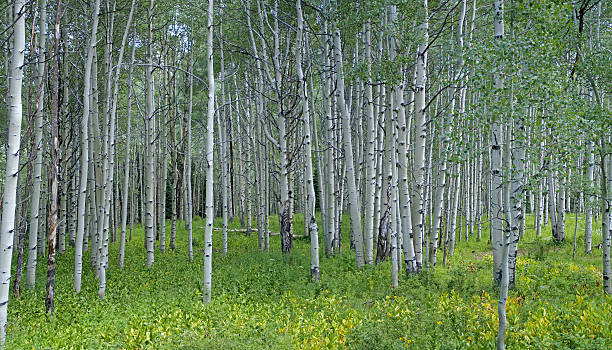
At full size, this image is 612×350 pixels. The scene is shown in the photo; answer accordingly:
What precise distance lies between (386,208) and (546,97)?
5.94 metres

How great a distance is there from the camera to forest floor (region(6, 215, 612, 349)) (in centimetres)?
605

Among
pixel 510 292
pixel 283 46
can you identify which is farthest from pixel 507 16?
A: pixel 283 46

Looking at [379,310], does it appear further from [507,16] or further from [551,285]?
[507,16]

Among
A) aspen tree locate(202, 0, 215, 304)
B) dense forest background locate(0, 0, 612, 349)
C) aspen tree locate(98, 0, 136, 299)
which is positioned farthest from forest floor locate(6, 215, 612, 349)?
aspen tree locate(98, 0, 136, 299)

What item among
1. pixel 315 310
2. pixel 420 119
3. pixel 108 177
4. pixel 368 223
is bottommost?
pixel 315 310

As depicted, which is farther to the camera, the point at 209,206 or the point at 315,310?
the point at 209,206

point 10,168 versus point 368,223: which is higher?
point 10,168

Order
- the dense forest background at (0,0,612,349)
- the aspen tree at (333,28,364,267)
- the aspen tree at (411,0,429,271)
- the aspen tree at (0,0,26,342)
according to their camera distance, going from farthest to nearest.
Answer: the aspen tree at (333,28,364,267) < the aspen tree at (411,0,429,271) < the dense forest background at (0,0,612,349) < the aspen tree at (0,0,26,342)

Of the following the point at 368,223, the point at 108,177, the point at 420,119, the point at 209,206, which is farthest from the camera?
the point at 368,223

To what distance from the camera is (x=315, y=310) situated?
7.66m

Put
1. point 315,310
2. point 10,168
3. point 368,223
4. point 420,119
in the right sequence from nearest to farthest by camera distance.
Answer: point 10,168 → point 315,310 → point 420,119 → point 368,223

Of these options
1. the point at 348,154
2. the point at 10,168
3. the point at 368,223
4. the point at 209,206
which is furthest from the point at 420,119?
the point at 10,168

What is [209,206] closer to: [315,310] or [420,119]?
[315,310]

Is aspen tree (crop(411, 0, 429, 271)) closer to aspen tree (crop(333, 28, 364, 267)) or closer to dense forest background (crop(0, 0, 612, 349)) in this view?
dense forest background (crop(0, 0, 612, 349))
